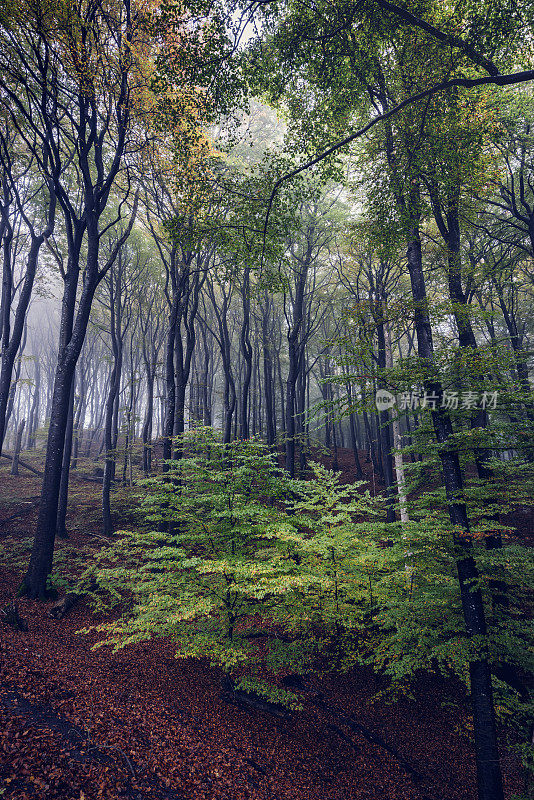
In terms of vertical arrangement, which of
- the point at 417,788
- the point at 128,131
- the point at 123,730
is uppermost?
the point at 128,131

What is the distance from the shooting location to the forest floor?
3.26 m

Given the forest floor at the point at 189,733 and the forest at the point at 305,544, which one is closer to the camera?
the forest floor at the point at 189,733

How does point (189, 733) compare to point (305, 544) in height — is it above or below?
below

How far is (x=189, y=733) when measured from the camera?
4.62 metres

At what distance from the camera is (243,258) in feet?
24.5

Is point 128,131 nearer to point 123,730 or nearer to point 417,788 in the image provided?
point 123,730

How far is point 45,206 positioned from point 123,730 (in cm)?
1567

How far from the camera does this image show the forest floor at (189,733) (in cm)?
326

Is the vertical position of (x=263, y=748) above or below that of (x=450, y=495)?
below

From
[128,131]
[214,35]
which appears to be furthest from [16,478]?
[214,35]

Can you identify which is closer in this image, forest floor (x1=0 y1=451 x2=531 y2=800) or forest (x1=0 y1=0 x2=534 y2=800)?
forest floor (x1=0 y1=451 x2=531 y2=800)

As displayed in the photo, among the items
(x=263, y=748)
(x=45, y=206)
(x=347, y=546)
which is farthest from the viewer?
(x=45, y=206)

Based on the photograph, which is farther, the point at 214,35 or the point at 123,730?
the point at 214,35

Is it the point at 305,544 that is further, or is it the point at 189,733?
the point at 305,544
